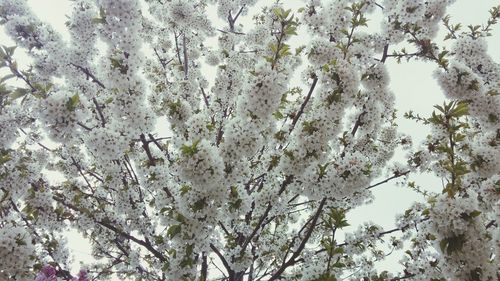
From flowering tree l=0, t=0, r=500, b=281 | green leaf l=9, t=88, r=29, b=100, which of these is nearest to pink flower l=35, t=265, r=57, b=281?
flowering tree l=0, t=0, r=500, b=281

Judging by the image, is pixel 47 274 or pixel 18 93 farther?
pixel 47 274

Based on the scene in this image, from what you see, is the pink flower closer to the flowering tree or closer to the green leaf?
the flowering tree

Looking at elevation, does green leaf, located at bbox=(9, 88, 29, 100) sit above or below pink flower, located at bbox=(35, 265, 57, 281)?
above

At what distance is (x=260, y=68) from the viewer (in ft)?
13.8

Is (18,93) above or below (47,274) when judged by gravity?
above

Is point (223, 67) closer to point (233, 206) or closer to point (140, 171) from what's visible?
point (140, 171)

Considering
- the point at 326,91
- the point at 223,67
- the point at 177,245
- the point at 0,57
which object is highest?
the point at 223,67

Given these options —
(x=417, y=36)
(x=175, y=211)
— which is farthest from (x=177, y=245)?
(x=417, y=36)

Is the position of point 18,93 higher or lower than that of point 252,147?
higher

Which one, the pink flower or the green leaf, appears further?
the pink flower

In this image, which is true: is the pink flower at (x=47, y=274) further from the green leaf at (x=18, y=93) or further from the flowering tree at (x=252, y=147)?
the green leaf at (x=18, y=93)

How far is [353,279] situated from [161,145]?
4.47 meters

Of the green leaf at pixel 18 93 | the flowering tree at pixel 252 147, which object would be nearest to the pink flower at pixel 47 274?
the flowering tree at pixel 252 147

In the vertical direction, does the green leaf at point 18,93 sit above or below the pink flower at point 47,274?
above
